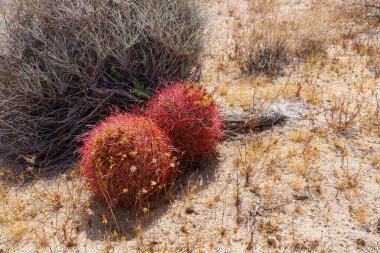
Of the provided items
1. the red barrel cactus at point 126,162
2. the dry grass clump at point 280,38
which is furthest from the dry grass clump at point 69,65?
the dry grass clump at point 280,38

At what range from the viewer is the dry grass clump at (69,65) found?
4.66 metres

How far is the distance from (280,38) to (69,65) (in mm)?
3589

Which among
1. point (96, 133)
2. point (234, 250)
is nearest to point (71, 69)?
point (96, 133)

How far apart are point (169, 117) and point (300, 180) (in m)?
1.55

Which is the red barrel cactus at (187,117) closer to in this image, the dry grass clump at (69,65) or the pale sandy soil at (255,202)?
the pale sandy soil at (255,202)

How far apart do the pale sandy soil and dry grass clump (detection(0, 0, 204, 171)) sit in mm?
757

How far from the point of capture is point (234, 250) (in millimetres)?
3170

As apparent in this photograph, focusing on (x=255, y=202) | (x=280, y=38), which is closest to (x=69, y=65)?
(x=255, y=202)

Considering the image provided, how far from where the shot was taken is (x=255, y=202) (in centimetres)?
363

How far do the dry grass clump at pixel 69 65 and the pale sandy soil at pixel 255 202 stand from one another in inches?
29.8

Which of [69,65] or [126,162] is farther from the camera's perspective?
[69,65]

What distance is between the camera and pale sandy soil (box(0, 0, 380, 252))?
328 centimetres

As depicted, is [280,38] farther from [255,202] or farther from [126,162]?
[126,162]

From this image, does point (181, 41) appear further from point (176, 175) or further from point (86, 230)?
point (86, 230)
